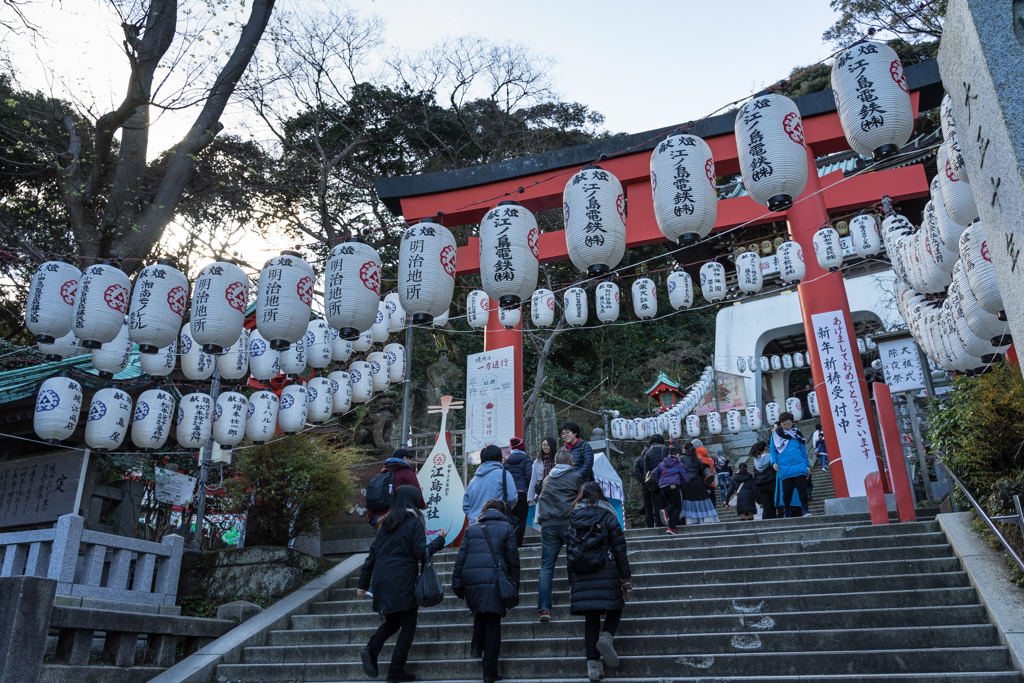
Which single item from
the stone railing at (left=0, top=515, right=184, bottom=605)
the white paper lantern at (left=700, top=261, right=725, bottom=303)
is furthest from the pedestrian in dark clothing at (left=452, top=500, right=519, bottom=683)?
the white paper lantern at (left=700, top=261, right=725, bottom=303)

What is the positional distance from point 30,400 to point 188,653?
5591 mm

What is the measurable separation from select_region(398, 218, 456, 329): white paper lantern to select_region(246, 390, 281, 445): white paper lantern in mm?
4019

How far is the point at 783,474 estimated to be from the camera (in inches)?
423

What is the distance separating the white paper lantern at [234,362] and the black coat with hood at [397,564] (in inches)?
227

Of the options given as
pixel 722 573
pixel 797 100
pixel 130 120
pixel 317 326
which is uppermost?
pixel 797 100

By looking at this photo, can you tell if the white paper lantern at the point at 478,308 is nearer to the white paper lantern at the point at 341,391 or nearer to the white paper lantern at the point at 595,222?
the white paper lantern at the point at 341,391

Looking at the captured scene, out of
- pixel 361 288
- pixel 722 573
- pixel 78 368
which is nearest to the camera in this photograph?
pixel 722 573

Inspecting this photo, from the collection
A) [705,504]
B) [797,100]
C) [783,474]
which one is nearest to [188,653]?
[705,504]

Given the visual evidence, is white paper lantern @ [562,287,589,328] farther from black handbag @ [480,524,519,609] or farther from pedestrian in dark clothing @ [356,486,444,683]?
black handbag @ [480,524,519,609]

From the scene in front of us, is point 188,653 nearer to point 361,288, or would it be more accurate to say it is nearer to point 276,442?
point 276,442

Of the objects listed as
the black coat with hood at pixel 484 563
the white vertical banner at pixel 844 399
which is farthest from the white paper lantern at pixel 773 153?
the white vertical banner at pixel 844 399

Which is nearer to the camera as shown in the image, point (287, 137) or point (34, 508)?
point (34, 508)

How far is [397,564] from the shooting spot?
5.98 m

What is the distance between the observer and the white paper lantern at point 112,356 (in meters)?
9.59
